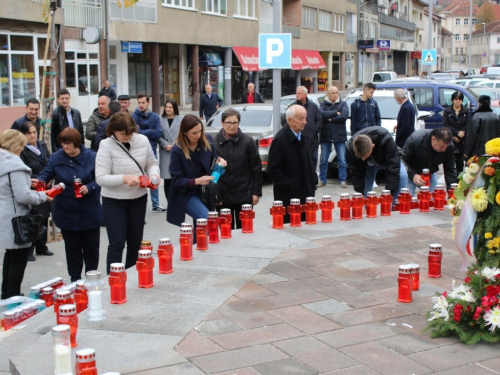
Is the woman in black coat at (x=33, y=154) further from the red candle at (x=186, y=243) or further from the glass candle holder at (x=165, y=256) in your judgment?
the glass candle holder at (x=165, y=256)

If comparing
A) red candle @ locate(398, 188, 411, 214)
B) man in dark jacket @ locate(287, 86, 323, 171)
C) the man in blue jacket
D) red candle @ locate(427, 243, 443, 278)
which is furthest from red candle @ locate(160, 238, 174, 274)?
man in dark jacket @ locate(287, 86, 323, 171)

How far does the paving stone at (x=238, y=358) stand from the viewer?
4238 millimetres

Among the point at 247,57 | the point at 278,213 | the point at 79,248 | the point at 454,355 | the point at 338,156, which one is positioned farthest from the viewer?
the point at 247,57

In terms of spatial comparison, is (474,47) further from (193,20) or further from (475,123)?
(475,123)

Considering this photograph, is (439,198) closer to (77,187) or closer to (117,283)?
(77,187)

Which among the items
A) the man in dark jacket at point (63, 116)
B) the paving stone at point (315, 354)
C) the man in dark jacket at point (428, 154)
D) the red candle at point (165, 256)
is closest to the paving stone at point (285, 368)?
the paving stone at point (315, 354)

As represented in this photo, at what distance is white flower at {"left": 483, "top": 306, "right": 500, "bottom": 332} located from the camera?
4.52 meters

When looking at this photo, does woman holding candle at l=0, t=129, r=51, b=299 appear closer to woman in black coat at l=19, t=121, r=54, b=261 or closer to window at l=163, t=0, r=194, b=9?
woman in black coat at l=19, t=121, r=54, b=261

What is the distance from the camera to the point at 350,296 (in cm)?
555

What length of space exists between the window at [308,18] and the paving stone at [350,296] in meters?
49.4

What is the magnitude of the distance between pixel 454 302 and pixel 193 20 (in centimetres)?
3336

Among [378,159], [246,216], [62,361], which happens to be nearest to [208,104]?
[378,159]

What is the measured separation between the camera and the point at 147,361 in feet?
14.2

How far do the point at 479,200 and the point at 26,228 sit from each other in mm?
4085
